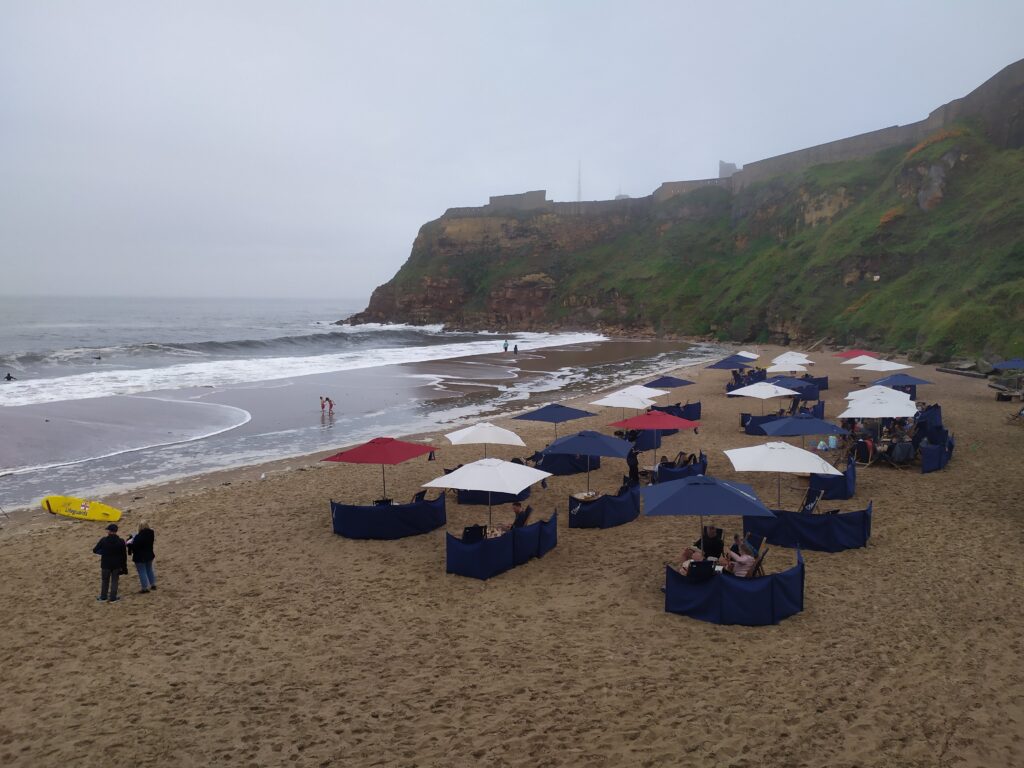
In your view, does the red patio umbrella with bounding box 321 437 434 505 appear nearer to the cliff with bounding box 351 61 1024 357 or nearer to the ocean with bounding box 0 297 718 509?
the ocean with bounding box 0 297 718 509

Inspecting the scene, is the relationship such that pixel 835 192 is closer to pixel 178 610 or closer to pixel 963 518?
pixel 963 518

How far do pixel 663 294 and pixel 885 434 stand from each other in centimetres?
6344

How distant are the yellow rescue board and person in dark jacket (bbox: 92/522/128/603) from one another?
4563 mm

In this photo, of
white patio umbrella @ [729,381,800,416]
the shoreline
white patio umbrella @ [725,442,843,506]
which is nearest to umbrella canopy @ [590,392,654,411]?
white patio umbrella @ [729,381,800,416]

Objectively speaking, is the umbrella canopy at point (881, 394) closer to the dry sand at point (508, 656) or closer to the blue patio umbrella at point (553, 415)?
the dry sand at point (508, 656)

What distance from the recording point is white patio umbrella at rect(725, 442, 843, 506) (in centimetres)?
1071

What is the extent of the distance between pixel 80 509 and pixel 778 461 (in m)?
14.1

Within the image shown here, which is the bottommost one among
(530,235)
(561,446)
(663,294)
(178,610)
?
(178,610)

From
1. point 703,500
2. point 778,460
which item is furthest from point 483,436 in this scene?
point 778,460

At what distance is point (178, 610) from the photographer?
8.94m

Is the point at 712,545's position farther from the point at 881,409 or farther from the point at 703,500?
the point at 881,409

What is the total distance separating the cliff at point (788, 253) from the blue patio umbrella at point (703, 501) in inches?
1134

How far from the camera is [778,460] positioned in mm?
11031

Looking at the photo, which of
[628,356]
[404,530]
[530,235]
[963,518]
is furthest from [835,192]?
[404,530]
